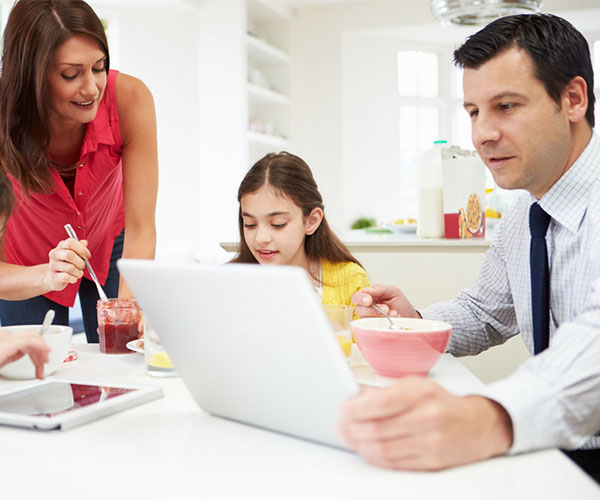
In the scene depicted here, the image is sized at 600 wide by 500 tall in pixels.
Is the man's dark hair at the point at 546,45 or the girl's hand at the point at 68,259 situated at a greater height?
the man's dark hair at the point at 546,45

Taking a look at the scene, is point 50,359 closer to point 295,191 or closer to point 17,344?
point 17,344

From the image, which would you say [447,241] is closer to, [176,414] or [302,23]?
[176,414]

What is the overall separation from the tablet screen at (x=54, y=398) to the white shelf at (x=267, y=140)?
16.5 ft

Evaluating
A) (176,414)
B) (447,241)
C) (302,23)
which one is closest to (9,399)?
(176,414)

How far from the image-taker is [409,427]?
1.99ft

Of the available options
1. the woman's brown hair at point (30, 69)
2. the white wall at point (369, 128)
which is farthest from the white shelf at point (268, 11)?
the woman's brown hair at point (30, 69)

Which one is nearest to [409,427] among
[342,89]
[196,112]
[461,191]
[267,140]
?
[461,191]

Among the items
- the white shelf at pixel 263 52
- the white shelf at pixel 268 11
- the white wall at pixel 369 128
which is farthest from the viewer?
the white wall at pixel 369 128

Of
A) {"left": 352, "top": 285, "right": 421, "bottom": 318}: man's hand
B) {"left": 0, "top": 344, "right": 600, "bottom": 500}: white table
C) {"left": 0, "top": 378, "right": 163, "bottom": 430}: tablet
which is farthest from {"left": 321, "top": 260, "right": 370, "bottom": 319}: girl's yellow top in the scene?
{"left": 0, "top": 344, "right": 600, "bottom": 500}: white table

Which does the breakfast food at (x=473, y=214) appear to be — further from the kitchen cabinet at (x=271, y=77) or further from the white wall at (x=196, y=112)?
the kitchen cabinet at (x=271, y=77)

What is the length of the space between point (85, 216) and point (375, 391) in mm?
1347

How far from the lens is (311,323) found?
1.90ft

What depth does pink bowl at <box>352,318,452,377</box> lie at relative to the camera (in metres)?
0.95

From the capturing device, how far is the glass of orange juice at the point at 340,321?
3.27 feet
